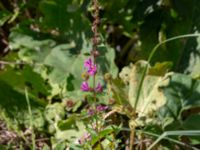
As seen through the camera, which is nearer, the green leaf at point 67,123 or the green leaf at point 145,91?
the green leaf at point 145,91

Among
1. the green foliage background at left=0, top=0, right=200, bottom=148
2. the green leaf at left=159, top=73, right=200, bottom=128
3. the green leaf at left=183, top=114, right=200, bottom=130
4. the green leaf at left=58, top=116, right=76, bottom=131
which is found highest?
the green foliage background at left=0, top=0, right=200, bottom=148

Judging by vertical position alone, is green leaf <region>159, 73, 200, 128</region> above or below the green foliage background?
below

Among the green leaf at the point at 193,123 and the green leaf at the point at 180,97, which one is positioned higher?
the green leaf at the point at 180,97

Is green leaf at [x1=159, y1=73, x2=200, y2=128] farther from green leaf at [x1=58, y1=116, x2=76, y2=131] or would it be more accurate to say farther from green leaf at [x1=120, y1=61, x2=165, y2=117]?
green leaf at [x1=58, y1=116, x2=76, y2=131]

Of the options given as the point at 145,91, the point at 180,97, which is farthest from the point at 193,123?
the point at 145,91

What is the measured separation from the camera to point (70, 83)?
2.28 meters

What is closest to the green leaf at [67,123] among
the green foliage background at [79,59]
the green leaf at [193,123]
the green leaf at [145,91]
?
the green foliage background at [79,59]

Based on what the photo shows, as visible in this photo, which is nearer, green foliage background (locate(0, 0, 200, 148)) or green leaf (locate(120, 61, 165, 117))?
green leaf (locate(120, 61, 165, 117))

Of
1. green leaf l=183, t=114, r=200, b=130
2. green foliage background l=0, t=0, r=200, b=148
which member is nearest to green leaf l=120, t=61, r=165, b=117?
green foliage background l=0, t=0, r=200, b=148

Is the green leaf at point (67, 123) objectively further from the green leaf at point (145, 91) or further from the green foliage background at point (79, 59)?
the green leaf at point (145, 91)

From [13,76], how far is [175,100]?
0.81m

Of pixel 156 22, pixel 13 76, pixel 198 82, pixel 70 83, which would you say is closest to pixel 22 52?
pixel 13 76

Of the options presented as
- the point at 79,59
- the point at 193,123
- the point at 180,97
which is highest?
the point at 79,59

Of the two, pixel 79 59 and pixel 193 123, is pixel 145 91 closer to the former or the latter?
pixel 193 123
